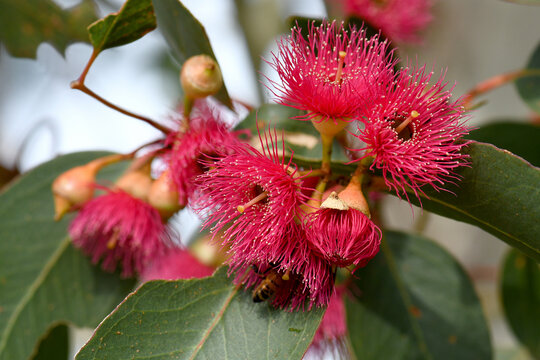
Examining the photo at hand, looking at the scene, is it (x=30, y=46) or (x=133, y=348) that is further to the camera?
(x=30, y=46)

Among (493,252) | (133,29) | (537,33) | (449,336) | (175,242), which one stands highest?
(133,29)

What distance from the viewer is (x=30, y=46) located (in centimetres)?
159

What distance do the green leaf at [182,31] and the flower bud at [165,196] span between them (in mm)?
183

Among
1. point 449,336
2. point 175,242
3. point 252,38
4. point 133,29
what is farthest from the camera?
point 252,38

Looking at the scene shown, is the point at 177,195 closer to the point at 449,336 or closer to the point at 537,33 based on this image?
the point at 449,336

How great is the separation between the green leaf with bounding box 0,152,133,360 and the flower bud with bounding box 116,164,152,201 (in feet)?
0.87

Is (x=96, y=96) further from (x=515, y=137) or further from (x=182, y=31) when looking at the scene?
(x=515, y=137)

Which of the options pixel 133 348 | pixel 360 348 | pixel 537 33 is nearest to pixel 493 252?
pixel 537 33

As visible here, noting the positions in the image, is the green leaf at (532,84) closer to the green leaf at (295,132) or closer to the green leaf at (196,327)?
the green leaf at (295,132)

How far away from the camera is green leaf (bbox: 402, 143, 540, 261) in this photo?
69 centimetres

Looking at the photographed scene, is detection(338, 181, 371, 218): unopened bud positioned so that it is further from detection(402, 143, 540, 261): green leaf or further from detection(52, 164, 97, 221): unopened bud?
detection(52, 164, 97, 221): unopened bud

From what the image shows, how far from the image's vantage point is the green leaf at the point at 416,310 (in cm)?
114

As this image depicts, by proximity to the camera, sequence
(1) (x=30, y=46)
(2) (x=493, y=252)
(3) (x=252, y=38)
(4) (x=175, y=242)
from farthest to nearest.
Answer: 1. (3) (x=252, y=38)
2. (2) (x=493, y=252)
3. (1) (x=30, y=46)
4. (4) (x=175, y=242)

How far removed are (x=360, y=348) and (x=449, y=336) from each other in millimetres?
200
